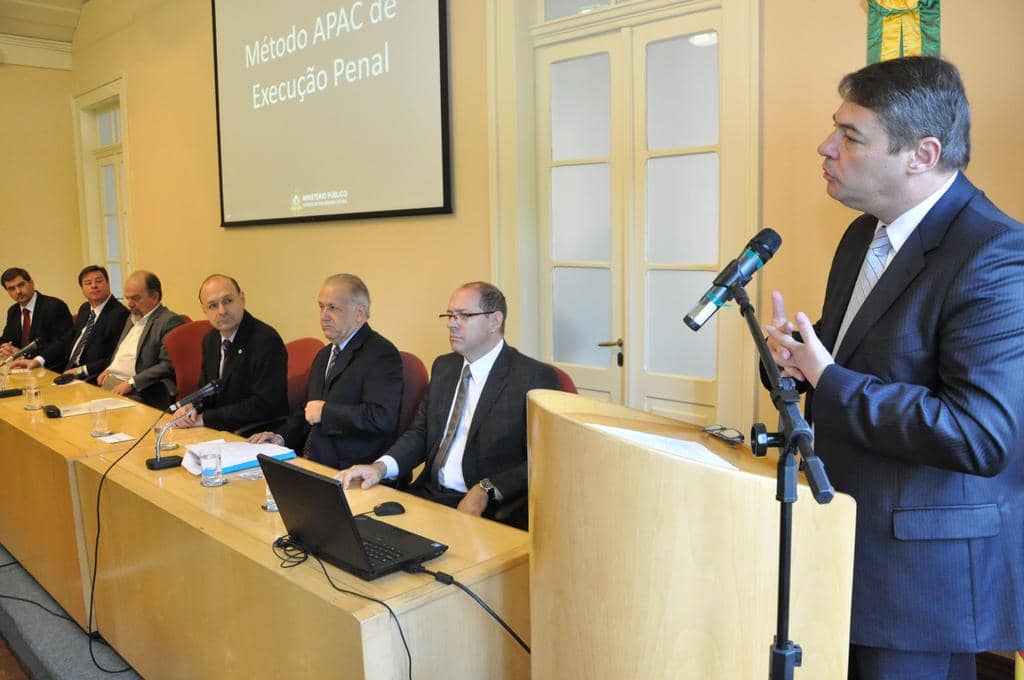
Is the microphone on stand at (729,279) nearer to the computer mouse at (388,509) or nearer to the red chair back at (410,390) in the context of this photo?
the computer mouse at (388,509)

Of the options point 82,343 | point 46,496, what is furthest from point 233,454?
point 82,343

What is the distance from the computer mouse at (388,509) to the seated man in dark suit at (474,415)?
1.16 ft

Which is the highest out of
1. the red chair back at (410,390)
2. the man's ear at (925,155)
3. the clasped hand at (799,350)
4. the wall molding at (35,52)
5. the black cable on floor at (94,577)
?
the wall molding at (35,52)

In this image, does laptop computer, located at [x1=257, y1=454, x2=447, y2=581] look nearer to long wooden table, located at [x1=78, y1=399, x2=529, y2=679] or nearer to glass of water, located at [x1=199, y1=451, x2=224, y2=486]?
long wooden table, located at [x1=78, y1=399, x2=529, y2=679]

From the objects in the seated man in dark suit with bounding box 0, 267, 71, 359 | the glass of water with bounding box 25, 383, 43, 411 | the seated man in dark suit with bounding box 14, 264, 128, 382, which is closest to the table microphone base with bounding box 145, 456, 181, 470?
the glass of water with bounding box 25, 383, 43, 411

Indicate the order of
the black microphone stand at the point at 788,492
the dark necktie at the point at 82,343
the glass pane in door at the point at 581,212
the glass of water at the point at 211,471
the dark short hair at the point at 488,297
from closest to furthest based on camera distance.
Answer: the black microphone stand at the point at 788,492 < the glass of water at the point at 211,471 < the dark short hair at the point at 488,297 < the glass pane in door at the point at 581,212 < the dark necktie at the point at 82,343

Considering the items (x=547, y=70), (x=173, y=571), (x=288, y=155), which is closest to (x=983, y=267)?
(x=173, y=571)

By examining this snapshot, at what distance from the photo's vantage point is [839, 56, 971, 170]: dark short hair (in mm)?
1285

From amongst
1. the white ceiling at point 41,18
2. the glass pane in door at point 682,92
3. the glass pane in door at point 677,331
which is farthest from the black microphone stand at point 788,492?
the white ceiling at point 41,18

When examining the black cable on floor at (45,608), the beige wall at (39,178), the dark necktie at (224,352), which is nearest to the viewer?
the black cable on floor at (45,608)

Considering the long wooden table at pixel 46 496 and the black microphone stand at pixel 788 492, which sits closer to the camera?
the black microphone stand at pixel 788 492

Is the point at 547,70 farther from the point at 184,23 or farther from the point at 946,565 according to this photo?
the point at 184,23

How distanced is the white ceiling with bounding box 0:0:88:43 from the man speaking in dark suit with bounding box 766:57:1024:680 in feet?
27.2

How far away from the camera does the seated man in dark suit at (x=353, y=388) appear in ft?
10.1
